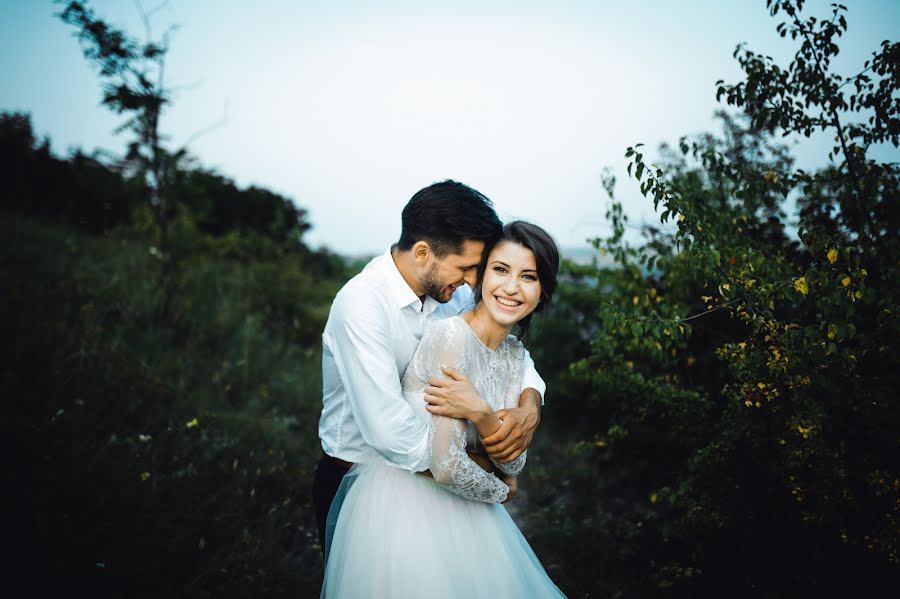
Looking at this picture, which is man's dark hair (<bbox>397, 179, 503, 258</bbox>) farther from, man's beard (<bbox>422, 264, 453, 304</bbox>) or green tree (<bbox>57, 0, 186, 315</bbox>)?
green tree (<bbox>57, 0, 186, 315</bbox>)

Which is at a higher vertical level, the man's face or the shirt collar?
the man's face

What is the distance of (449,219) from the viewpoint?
96.9 inches

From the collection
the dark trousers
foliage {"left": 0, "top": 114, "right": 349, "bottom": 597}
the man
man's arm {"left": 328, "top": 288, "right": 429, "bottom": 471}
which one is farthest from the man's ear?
foliage {"left": 0, "top": 114, "right": 349, "bottom": 597}

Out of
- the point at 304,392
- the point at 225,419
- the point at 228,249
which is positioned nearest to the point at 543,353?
the point at 304,392

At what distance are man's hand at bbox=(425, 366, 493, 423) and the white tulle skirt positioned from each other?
1.41 ft

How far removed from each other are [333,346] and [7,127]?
29.7 feet

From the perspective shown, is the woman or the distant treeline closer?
the woman

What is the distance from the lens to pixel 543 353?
580 cm

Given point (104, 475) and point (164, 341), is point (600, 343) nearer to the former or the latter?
point (104, 475)

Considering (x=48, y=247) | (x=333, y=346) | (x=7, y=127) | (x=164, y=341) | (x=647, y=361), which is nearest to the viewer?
(x=333, y=346)

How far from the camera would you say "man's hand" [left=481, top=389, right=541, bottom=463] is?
6.98 ft

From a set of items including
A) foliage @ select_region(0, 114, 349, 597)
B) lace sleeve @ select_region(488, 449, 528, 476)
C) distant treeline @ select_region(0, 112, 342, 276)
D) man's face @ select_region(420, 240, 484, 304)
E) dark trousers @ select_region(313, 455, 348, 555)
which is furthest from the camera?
distant treeline @ select_region(0, 112, 342, 276)

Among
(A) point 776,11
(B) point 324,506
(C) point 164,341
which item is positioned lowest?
(B) point 324,506

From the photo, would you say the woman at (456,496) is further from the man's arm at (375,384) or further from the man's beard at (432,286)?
the man's beard at (432,286)
